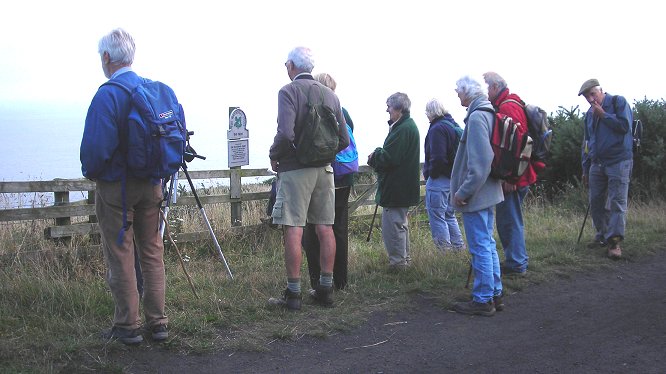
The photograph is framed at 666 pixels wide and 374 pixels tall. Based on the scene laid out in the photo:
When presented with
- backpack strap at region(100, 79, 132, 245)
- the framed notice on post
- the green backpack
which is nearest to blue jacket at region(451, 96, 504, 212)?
the green backpack

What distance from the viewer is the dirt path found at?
436 centimetres

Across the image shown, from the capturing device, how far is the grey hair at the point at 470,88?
5.65 meters

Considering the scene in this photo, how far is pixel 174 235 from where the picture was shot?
8062 millimetres

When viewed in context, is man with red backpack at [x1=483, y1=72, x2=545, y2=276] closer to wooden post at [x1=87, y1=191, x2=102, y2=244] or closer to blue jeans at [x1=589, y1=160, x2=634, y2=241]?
blue jeans at [x1=589, y1=160, x2=634, y2=241]

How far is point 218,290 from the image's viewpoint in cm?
598

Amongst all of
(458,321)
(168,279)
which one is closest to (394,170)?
(458,321)

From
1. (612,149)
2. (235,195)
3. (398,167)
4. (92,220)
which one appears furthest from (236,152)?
(612,149)

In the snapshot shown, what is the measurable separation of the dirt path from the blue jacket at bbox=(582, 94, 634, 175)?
197 centimetres

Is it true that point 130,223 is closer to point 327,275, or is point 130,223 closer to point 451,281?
point 327,275

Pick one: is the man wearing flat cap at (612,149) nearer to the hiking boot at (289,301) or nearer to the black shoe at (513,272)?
→ the black shoe at (513,272)

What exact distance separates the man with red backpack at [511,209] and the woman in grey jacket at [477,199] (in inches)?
29.9

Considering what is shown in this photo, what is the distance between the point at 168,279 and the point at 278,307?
1.56 m

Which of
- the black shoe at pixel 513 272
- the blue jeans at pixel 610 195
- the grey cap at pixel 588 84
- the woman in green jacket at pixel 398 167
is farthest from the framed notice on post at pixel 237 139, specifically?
the blue jeans at pixel 610 195

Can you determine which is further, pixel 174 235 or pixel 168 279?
pixel 174 235
